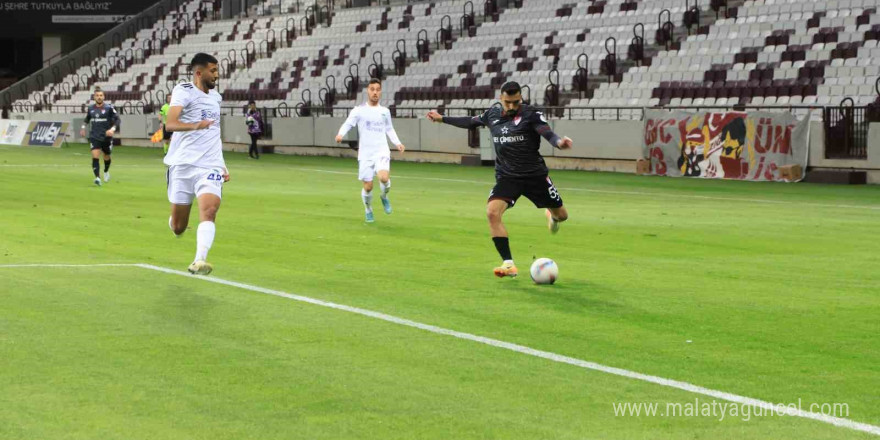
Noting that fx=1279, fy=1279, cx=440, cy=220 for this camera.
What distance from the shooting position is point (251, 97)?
5878 cm

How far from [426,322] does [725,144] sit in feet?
76.5

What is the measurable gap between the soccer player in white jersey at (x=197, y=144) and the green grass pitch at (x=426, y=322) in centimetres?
84

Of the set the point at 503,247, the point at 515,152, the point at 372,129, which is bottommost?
the point at 503,247

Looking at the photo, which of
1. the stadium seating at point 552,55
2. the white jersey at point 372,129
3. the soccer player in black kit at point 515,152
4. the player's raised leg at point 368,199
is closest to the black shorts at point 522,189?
the soccer player in black kit at point 515,152

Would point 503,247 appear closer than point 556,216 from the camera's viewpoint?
Yes

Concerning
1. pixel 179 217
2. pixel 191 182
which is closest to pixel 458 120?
pixel 191 182

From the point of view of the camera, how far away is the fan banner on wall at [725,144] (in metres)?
30.7

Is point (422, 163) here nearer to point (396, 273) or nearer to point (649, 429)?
point (396, 273)

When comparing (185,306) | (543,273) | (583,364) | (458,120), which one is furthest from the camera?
(458,120)

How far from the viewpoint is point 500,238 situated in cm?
1279

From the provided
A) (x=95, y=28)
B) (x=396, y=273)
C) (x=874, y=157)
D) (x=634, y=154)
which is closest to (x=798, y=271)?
(x=396, y=273)

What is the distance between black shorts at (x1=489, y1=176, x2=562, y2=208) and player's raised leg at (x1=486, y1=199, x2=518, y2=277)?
76 millimetres

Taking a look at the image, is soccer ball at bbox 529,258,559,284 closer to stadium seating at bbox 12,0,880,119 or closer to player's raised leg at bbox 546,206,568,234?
player's raised leg at bbox 546,206,568,234

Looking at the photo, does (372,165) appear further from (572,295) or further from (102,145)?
(102,145)
